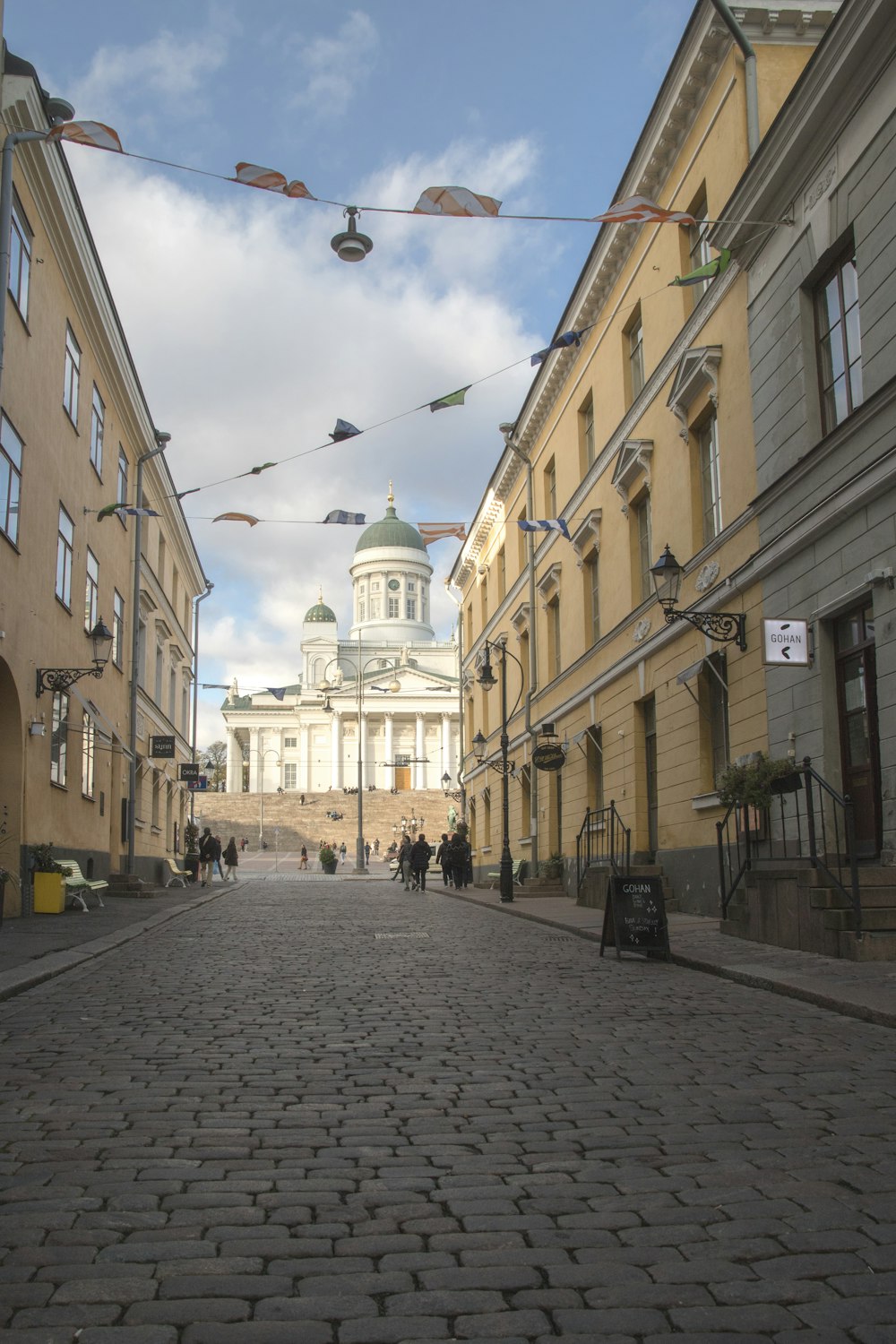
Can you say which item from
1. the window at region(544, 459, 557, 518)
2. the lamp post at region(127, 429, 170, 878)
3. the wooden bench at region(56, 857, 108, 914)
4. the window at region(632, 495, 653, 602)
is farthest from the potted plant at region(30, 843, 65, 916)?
the window at region(544, 459, 557, 518)

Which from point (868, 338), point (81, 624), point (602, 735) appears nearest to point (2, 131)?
point (81, 624)

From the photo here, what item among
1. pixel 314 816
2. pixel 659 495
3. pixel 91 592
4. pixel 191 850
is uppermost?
pixel 659 495

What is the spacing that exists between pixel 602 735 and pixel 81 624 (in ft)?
32.4

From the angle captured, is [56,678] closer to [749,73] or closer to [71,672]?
[71,672]

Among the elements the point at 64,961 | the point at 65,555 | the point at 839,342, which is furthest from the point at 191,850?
the point at 839,342

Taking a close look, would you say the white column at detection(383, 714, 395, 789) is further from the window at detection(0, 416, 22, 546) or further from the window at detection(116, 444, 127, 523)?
the window at detection(0, 416, 22, 546)

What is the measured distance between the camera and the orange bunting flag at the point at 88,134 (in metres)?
11.7

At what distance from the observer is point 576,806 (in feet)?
86.5

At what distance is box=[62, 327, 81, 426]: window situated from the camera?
21.5 metres

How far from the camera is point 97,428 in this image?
82.1 ft

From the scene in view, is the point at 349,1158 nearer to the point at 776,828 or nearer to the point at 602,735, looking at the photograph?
the point at 776,828

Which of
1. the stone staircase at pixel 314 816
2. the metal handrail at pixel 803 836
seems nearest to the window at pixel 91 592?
the metal handrail at pixel 803 836

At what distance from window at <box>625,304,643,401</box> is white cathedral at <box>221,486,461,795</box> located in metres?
80.3

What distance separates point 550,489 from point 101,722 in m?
12.1
